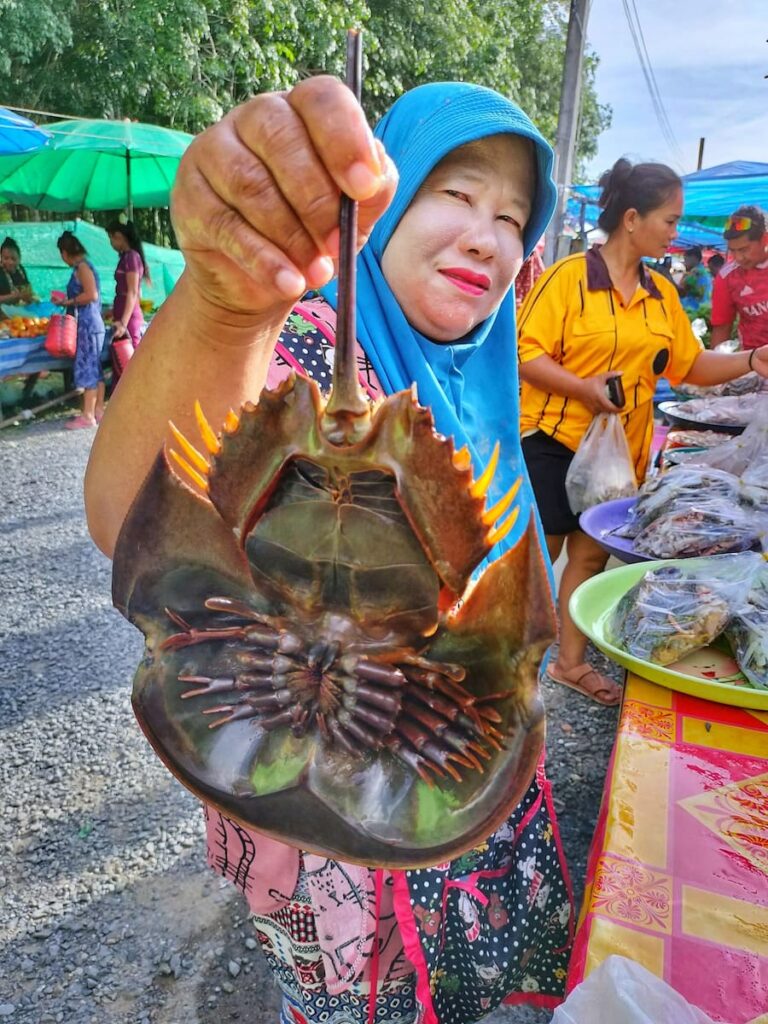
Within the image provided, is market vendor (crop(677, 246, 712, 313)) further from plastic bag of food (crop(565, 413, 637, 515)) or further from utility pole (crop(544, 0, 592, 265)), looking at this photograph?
plastic bag of food (crop(565, 413, 637, 515))

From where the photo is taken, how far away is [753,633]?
158 cm

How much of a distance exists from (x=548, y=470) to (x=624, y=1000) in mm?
2696

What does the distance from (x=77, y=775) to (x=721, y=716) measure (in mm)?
2878

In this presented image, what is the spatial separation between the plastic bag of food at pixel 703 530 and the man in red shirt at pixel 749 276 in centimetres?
371

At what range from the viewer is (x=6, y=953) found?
7.84ft

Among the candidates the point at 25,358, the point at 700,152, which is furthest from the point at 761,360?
the point at 700,152

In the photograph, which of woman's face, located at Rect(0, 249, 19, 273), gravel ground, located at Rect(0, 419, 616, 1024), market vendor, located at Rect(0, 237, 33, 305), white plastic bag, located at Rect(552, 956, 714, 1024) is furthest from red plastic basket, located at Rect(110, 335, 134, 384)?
white plastic bag, located at Rect(552, 956, 714, 1024)

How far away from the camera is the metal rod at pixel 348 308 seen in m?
0.62

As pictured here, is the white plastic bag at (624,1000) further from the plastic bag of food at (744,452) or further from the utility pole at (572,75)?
the utility pole at (572,75)

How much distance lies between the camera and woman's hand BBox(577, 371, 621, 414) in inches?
121

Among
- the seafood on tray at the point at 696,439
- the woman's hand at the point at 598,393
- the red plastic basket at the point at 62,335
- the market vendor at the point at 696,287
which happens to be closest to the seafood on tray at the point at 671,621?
the woman's hand at the point at 598,393

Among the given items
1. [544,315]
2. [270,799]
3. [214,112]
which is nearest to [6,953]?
[270,799]

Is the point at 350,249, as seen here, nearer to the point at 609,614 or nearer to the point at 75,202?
the point at 609,614

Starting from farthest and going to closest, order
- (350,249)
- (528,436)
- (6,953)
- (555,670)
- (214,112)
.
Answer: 1. (214,112)
2. (555,670)
3. (528,436)
4. (6,953)
5. (350,249)
